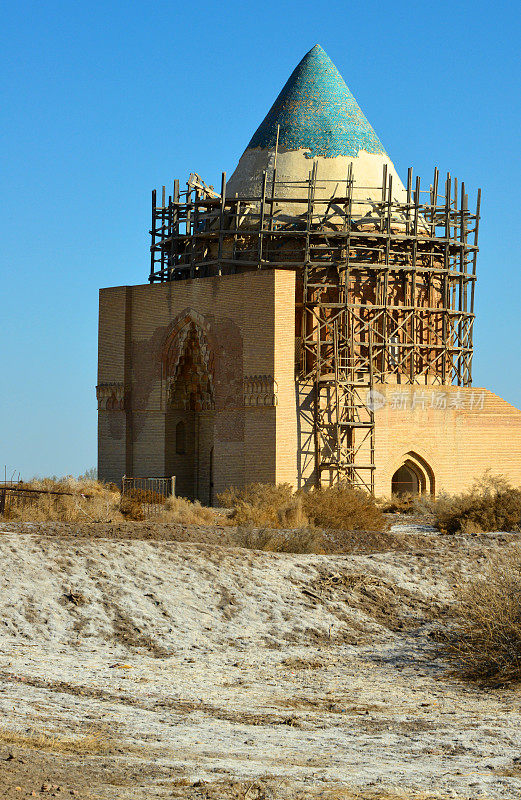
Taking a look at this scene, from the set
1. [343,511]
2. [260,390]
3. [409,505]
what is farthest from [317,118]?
[343,511]

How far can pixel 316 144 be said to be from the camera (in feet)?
90.4

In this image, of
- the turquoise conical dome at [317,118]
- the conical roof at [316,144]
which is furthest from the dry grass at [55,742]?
the turquoise conical dome at [317,118]

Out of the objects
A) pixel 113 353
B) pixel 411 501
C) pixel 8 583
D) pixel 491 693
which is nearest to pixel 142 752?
pixel 491 693

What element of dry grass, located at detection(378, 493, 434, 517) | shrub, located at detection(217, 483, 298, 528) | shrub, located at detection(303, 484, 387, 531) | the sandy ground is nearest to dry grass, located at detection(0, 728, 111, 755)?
the sandy ground

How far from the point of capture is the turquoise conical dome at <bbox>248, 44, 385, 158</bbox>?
27.7 meters

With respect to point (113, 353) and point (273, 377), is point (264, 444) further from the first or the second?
point (113, 353)

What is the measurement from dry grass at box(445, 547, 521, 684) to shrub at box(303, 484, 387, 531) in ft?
27.3

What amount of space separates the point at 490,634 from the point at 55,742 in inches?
185

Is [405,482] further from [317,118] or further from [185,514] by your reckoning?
[317,118]

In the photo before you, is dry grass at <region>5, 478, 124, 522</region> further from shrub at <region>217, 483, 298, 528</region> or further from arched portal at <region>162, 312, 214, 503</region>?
arched portal at <region>162, 312, 214, 503</region>

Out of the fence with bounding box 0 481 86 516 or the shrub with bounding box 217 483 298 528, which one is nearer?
the fence with bounding box 0 481 86 516

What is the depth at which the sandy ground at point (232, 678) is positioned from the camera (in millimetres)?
6398

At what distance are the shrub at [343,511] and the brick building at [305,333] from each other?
2.57m

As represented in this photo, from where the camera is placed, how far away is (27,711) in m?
7.70
